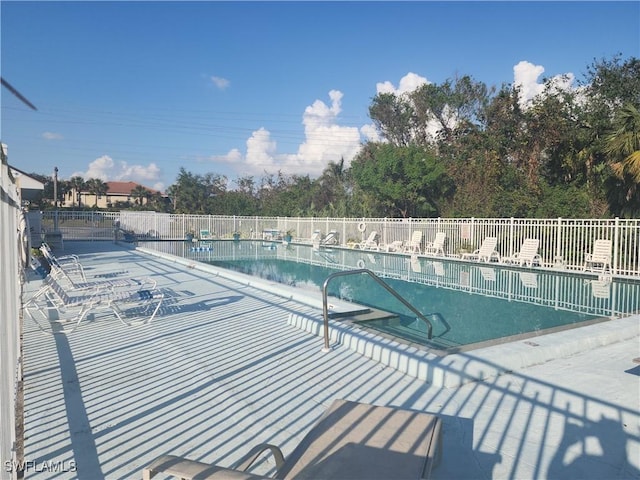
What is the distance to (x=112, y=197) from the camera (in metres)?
67.3

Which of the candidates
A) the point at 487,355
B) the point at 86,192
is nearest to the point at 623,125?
the point at 487,355

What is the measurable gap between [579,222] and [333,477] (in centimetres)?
1375

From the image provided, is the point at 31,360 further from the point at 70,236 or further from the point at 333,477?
the point at 70,236

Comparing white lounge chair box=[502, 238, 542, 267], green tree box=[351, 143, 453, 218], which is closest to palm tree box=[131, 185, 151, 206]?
green tree box=[351, 143, 453, 218]

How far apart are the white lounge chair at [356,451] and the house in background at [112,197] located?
5426 centimetres

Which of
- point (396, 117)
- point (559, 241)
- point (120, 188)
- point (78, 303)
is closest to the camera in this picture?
point (78, 303)

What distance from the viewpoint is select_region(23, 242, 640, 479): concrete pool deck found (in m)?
2.81

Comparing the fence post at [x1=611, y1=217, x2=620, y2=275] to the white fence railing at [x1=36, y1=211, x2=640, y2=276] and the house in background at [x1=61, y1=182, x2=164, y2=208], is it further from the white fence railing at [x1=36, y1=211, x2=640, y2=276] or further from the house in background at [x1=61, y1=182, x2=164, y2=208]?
the house in background at [x1=61, y1=182, x2=164, y2=208]

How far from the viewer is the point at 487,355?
4.47 meters

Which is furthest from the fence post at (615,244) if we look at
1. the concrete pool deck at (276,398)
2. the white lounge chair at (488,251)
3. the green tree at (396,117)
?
the green tree at (396,117)

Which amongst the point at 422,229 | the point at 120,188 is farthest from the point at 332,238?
the point at 120,188

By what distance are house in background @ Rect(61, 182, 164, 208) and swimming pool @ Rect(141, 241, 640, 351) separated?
41.6 meters

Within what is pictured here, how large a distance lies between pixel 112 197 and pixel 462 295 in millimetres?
67277

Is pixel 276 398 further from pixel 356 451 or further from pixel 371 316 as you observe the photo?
pixel 371 316
